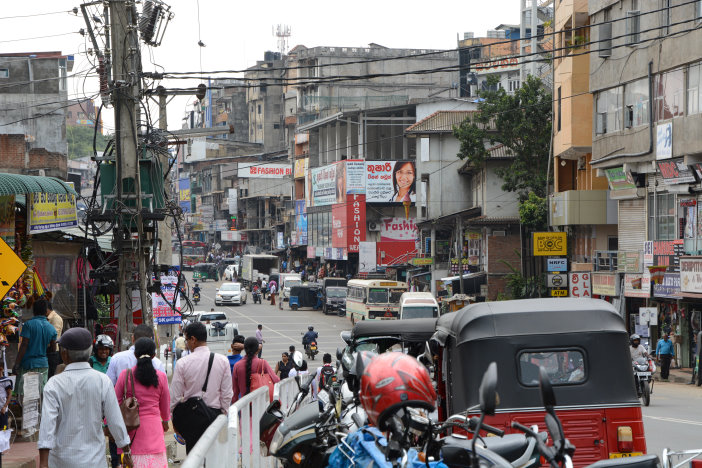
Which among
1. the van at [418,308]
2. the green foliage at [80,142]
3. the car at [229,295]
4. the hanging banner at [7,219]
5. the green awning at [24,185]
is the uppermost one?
the green foliage at [80,142]

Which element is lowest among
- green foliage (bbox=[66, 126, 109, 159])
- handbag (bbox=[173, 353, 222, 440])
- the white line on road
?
the white line on road

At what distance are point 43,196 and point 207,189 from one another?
12083 cm

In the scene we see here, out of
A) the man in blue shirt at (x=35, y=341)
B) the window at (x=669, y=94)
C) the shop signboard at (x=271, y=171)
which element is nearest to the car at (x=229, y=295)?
the shop signboard at (x=271, y=171)

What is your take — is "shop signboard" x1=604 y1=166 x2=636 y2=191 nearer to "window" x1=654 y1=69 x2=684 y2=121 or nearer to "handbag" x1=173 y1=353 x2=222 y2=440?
"window" x1=654 y1=69 x2=684 y2=121

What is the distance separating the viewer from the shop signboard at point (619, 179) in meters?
35.2

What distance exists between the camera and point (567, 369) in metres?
9.61

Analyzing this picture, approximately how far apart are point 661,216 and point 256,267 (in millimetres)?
57447

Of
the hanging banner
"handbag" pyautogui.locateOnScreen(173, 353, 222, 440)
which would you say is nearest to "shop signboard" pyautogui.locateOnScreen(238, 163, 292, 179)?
the hanging banner

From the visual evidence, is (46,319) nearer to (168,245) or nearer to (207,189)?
(168,245)

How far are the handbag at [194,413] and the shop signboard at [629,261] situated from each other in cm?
2718

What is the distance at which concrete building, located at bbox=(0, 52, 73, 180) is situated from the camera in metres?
45.0

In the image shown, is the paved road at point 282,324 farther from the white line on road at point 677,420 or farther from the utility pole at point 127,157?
the white line on road at point 677,420

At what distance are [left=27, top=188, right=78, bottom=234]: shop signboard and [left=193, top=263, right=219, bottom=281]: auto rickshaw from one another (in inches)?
3281

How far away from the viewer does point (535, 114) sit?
155 feet
